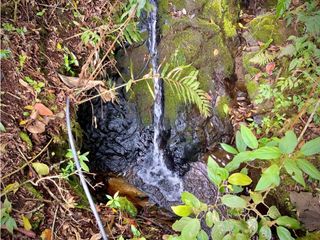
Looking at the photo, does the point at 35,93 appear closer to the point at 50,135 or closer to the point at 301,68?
the point at 50,135

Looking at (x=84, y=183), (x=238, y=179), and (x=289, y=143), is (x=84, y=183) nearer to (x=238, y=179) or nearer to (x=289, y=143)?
(x=238, y=179)

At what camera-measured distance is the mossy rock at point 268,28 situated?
184 inches

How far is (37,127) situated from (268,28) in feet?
12.6

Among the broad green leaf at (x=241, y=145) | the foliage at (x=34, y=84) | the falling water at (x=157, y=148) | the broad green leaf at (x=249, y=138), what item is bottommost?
the falling water at (x=157, y=148)

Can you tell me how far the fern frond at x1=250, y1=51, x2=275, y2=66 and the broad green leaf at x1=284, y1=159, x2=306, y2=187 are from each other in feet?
10.0

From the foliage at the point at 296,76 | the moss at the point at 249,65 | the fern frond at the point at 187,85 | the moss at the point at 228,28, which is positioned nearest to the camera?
the fern frond at the point at 187,85

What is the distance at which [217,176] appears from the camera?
191 cm

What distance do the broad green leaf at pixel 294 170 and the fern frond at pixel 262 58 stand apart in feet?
10.0

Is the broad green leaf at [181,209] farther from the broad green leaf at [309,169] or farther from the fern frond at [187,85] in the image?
the fern frond at [187,85]

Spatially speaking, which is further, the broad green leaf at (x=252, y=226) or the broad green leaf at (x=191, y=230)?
the broad green leaf at (x=252, y=226)

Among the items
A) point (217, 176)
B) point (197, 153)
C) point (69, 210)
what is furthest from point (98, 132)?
point (217, 176)

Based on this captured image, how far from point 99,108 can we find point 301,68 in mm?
2731

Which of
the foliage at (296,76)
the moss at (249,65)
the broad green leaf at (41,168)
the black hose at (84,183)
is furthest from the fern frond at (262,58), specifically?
the broad green leaf at (41,168)

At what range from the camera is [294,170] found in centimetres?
169
